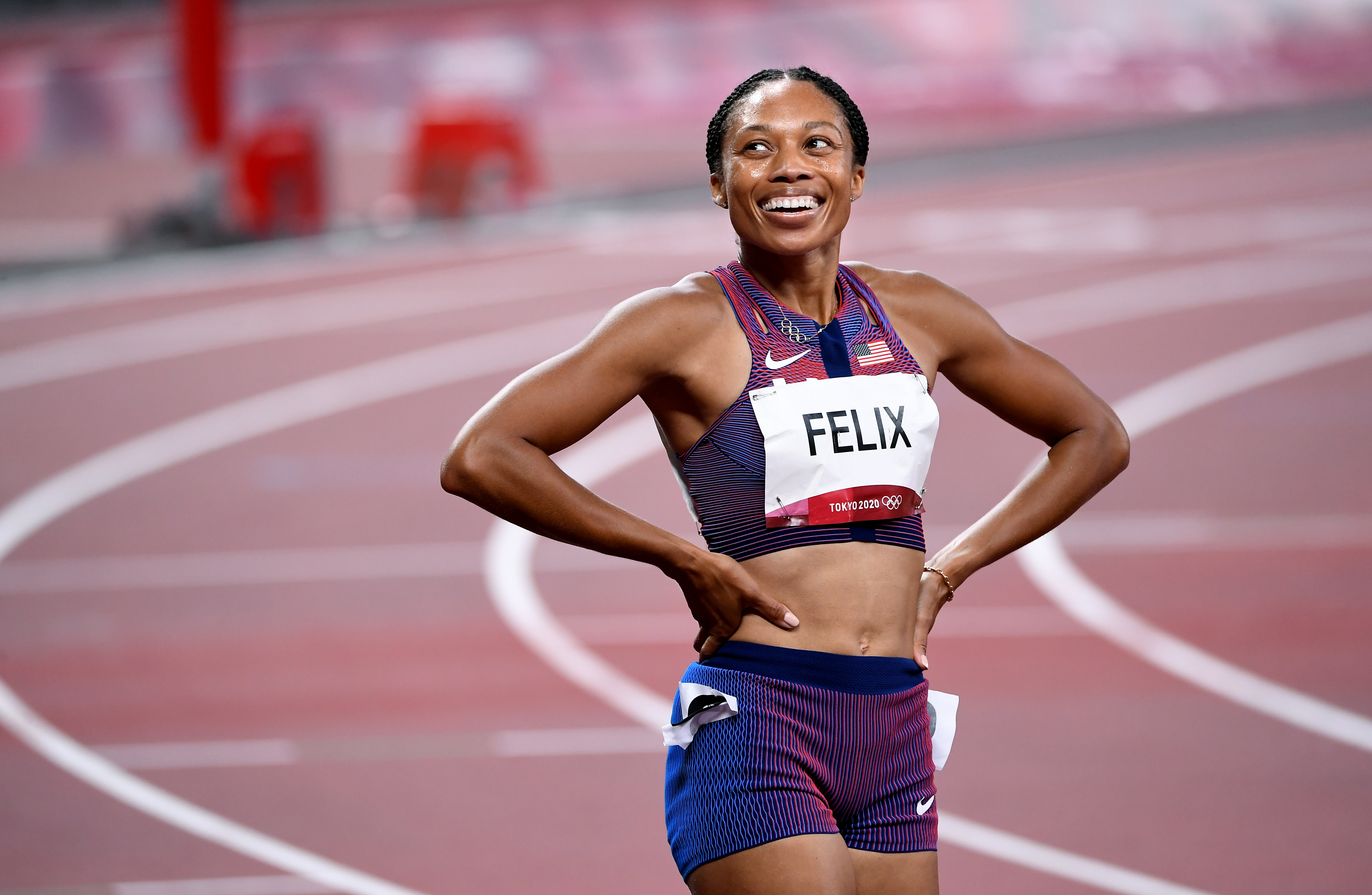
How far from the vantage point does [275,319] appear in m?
15.2

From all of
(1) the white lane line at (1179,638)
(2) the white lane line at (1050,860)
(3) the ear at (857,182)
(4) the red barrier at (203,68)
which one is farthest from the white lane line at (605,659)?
(4) the red barrier at (203,68)

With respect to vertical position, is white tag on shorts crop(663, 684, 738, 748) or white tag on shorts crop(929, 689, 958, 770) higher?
white tag on shorts crop(663, 684, 738, 748)

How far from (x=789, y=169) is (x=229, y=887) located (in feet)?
12.1

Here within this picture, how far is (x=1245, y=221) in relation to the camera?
18594 mm

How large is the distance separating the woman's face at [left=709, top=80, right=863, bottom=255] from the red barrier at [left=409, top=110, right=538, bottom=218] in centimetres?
1695

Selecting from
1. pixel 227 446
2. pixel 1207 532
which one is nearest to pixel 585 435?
pixel 1207 532

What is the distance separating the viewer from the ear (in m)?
3.22

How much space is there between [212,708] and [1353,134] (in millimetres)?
18852

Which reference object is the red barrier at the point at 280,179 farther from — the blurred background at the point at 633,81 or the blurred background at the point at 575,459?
the blurred background at the point at 633,81

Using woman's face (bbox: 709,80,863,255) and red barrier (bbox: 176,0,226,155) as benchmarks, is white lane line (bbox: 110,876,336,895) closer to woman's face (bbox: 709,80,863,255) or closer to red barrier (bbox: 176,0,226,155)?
woman's face (bbox: 709,80,863,255)

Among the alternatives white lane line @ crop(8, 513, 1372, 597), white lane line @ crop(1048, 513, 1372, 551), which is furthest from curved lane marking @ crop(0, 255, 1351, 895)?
white lane line @ crop(1048, 513, 1372, 551)

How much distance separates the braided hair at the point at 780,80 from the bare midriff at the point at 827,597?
680 millimetres

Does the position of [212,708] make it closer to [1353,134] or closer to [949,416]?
[949,416]

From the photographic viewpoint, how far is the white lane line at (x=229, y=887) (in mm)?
5816
